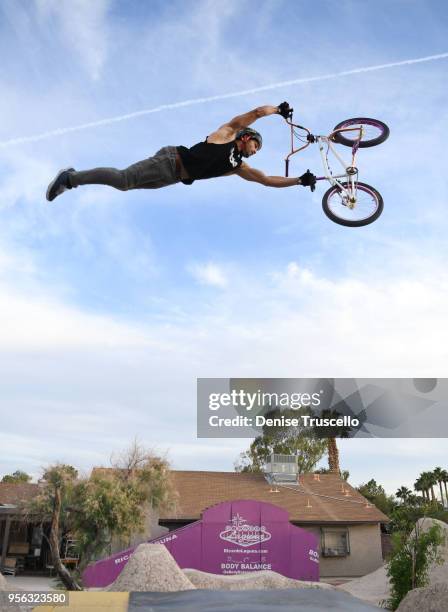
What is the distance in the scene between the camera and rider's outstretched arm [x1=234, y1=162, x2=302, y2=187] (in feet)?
22.6

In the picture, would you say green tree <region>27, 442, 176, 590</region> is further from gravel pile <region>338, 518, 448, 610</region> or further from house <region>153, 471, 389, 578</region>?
gravel pile <region>338, 518, 448, 610</region>

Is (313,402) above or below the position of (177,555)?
above

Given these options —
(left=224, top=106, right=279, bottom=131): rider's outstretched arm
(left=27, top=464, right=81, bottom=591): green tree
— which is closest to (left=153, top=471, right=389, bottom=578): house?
(left=27, top=464, right=81, bottom=591): green tree

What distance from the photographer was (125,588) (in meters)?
13.2

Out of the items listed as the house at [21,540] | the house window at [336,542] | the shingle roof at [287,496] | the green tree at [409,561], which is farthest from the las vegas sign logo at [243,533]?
the house at [21,540]

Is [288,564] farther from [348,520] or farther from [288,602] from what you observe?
[288,602]

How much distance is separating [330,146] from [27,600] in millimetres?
8285

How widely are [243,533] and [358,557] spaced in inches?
286

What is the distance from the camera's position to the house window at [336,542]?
982 inches

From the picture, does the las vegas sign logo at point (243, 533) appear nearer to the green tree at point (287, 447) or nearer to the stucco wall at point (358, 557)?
the stucco wall at point (358, 557)

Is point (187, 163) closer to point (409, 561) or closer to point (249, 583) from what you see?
point (409, 561)

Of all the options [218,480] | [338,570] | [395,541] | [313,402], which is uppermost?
[313,402]

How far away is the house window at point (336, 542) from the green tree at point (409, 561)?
10817 millimetres

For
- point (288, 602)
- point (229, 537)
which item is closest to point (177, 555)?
point (229, 537)
